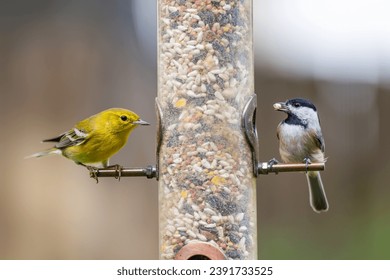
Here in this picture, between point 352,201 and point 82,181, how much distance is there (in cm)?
299

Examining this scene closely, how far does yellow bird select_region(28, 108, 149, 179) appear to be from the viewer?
6215 mm

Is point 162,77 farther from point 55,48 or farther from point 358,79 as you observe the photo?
point 358,79

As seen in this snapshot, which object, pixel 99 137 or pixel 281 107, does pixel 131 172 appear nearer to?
pixel 99 137

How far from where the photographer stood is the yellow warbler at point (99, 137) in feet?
20.4

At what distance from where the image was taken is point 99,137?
20.8 ft

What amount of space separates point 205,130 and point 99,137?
980 millimetres

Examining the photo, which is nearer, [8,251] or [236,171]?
[236,171]

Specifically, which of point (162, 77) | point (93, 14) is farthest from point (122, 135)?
point (93, 14)

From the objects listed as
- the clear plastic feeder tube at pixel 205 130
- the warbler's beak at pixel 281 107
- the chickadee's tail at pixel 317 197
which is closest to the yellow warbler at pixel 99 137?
the clear plastic feeder tube at pixel 205 130

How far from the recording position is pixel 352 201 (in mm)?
11836

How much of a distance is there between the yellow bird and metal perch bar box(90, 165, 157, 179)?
0.95 feet

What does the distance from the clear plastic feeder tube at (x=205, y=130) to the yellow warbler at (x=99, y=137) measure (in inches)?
19.8

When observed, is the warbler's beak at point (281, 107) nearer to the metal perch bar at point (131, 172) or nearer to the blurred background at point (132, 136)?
the metal perch bar at point (131, 172)

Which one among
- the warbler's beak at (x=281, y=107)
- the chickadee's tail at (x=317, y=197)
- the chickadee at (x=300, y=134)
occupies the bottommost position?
the chickadee's tail at (x=317, y=197)
